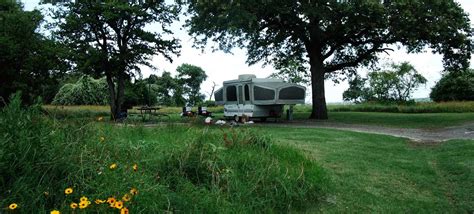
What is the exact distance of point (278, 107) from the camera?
19.8m

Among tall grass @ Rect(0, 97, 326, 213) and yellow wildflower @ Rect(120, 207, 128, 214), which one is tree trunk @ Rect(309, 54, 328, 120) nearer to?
tall grass @ Rect(0, 97, 326, 213)

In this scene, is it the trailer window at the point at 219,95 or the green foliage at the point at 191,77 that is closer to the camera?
the trailer window at the point at 219,95

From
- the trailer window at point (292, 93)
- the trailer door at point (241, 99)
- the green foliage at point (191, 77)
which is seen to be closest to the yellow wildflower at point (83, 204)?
the trailer window at point (292, 93)

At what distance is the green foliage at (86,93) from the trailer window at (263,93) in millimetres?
25983

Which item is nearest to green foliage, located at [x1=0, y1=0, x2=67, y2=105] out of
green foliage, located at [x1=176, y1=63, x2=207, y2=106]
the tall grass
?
the tall grass

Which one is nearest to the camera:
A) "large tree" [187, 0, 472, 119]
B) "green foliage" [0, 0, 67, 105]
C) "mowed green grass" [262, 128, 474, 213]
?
"mowed green grass" [262, 128, 474, 213]

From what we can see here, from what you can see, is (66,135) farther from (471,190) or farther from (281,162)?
(471,190)

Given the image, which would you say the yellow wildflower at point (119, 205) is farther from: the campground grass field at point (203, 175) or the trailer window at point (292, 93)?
the trailer window at point (292, 93)

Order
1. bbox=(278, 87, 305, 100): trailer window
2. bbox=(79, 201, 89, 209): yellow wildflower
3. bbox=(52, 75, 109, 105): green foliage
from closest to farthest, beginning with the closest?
bbox=(79, 201, 89, 209): yellow wildflower
bbox=(278, 87, 305, 100): trailer window
bbox=(52, 75, 109, 105): green foliage

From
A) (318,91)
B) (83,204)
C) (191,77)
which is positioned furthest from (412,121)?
(191,77)

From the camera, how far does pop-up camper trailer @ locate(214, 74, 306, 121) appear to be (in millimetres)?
18750

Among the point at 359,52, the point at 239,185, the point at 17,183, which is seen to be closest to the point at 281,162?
the point at 239,185

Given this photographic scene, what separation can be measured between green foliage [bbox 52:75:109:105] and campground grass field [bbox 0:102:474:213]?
36895 millimetres

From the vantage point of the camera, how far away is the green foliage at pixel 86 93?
41.0 metres
